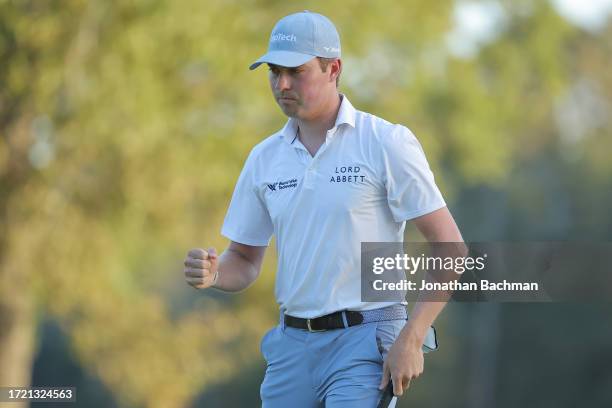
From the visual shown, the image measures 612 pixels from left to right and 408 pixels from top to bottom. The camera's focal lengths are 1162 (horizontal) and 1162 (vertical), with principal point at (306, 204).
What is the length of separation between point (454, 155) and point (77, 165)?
1015 centimetres

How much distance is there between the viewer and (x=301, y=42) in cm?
440

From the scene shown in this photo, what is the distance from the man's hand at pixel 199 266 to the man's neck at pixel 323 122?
0.61m

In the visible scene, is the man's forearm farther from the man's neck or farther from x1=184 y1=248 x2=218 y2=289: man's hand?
the man's neck

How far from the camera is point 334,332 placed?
14.3 ft

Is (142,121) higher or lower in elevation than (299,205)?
higher

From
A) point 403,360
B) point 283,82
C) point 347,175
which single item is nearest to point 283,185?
point 347,175

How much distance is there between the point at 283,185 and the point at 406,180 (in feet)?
1.70

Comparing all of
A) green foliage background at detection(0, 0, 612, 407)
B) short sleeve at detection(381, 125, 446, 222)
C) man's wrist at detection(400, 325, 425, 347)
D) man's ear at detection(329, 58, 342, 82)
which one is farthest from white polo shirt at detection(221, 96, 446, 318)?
green foliage background at detection(0, 0, 612, 407)

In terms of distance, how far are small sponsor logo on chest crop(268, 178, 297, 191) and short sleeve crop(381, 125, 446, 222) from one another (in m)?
0.37

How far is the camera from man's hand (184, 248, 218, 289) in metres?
4.36

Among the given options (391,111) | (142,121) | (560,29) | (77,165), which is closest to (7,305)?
(77,165)

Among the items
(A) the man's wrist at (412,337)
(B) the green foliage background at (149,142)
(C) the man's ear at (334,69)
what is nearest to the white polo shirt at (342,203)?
(C) the man's ear at (334,69)

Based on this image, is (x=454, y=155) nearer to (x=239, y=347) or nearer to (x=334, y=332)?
(x=239, y=347)

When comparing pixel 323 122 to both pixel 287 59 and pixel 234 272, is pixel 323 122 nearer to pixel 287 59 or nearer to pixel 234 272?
pixel 287 59
